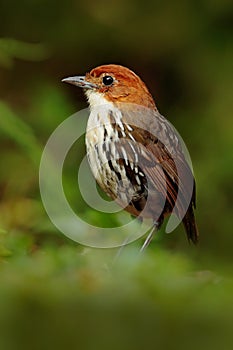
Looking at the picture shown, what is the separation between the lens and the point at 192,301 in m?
0.91

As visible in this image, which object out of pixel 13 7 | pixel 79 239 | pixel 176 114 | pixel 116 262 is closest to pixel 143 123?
pixel 79 239

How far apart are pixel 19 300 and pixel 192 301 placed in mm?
183

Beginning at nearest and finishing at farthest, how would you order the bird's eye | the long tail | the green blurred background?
the green blurred background < the long tail < the bird's eye

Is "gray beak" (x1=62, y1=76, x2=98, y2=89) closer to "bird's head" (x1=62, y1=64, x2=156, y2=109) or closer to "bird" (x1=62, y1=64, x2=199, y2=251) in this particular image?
"bird's head" (x1=62, y1=64, x2=156, y2=109)

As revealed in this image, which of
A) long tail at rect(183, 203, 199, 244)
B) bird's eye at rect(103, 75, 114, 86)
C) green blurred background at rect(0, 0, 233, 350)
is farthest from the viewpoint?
bird's eye at rect(103, 75, 114, 86)

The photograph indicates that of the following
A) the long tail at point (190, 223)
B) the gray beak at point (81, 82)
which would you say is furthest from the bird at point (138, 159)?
the gray beak at point (81, 82)

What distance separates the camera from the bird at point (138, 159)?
274 centimetres

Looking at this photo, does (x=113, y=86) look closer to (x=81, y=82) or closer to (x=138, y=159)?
(x=81, y=82)

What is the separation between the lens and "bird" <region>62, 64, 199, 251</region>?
274cm

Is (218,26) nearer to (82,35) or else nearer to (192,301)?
(82,35)

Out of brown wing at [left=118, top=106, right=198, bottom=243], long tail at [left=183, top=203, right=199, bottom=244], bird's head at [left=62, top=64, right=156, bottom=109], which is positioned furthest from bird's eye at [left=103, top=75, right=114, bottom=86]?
long tail at [left=183, top=203, right=199, bottom=244]

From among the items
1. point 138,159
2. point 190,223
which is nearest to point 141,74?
point 190,223

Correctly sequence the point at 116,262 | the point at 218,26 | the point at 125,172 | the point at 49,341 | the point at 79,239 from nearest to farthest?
1. the point at 49,341
2. the point at 116,262
3. the point at 79,239
4. the point at 125,172
5. the point at 218,26

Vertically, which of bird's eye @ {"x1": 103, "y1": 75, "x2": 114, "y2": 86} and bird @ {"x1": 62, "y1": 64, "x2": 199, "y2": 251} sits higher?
bird's eye @ {"x1": 103, "y1": 75, "x2": 114, "y2": 86}
